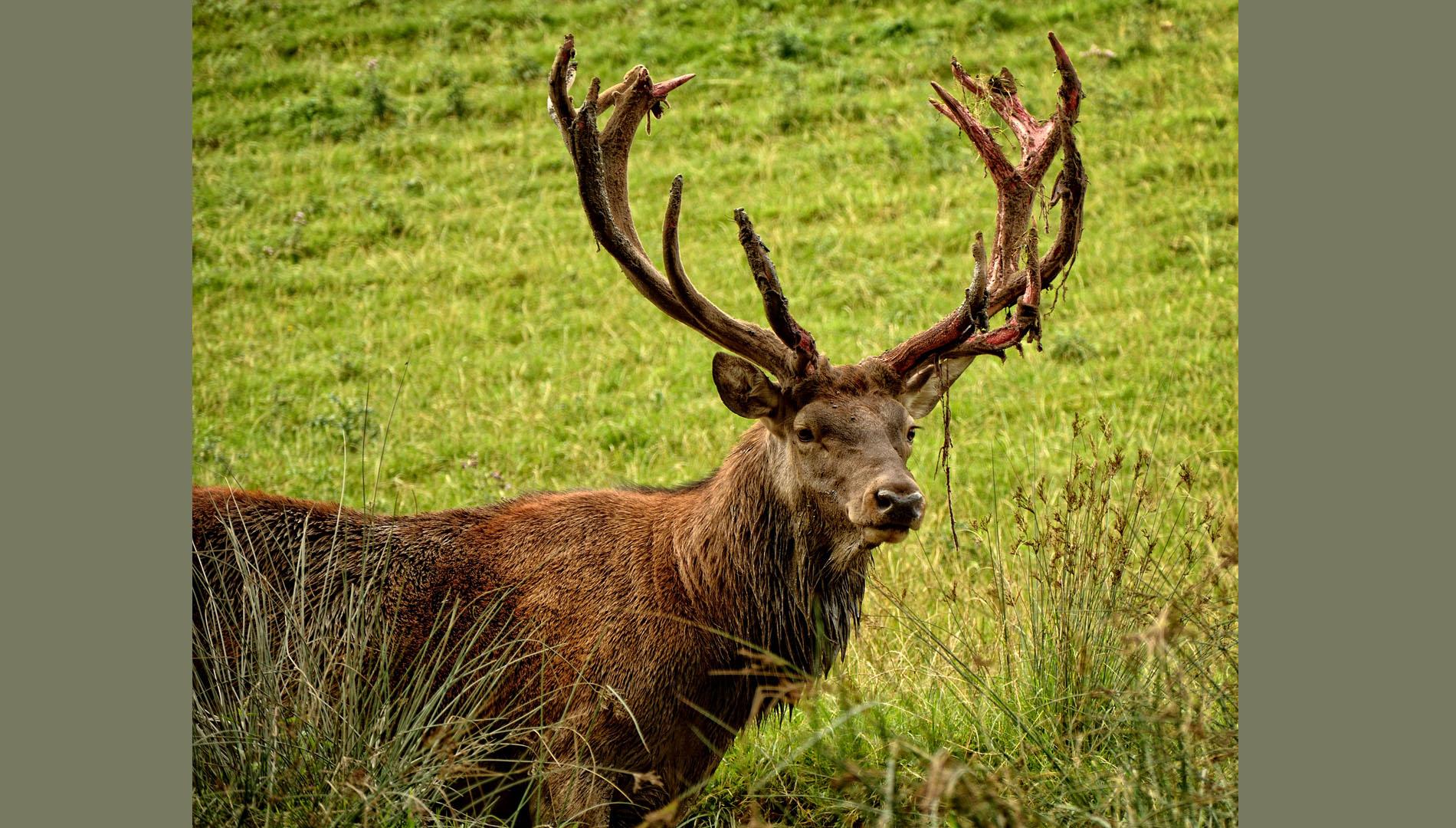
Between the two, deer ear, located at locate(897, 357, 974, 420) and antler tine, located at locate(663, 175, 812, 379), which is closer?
antler tine, located at locate(663, 175, 812, 379)

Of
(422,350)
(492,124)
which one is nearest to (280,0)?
(492,124)

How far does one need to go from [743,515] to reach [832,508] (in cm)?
41

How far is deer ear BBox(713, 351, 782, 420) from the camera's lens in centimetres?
544

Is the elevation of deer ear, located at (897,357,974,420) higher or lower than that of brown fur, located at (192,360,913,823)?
higher

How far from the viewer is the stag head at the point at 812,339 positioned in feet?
17.3

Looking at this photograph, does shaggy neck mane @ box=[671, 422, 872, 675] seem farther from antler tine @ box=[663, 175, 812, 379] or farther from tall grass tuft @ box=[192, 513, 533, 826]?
tall grass tuft @ box=[192, 513, 533, 826]

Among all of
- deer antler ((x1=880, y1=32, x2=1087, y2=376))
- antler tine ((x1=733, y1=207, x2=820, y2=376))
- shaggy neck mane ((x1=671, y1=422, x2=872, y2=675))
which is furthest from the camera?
deer antler ((x1=880, y1=32, x2=1087, y2=376))

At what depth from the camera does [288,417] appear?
11.6 meters

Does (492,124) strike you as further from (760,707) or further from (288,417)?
(760,707)

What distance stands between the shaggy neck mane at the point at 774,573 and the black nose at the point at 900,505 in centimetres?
41

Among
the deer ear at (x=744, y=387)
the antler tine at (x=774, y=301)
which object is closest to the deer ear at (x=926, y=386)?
the antler tine at (x=774, y=301)

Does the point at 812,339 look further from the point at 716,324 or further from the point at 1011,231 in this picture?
the point at 1011,231

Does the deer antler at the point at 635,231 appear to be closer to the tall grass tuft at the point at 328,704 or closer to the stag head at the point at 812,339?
the stag head at the point at 812,339

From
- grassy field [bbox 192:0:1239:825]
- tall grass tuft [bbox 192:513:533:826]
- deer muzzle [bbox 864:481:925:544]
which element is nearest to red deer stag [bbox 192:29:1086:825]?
deer muzzle [bbox 864:481:925:544]
